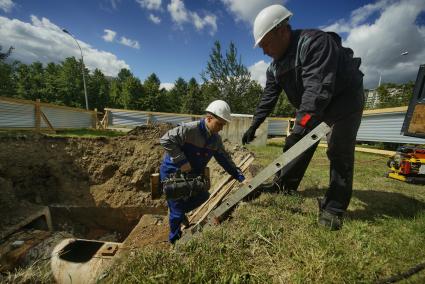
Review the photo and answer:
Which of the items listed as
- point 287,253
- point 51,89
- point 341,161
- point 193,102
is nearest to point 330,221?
point 341,161

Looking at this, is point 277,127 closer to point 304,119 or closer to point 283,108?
point 304,119

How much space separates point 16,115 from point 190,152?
9887mm

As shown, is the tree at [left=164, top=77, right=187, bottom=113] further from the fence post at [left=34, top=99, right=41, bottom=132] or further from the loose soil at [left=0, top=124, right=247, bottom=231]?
the loose soil at [left=0, top=124, right=247, bottom=231]

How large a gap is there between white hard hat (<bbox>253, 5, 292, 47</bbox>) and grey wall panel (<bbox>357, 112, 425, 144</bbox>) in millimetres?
7385

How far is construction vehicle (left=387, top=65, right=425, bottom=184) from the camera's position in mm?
4188

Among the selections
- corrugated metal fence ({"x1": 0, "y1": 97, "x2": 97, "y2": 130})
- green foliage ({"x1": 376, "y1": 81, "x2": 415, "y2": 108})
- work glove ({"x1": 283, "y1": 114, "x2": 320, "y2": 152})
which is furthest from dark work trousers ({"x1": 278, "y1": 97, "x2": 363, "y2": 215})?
green foliage ({"x1": 376, "y1": 81, "x2": 415, "y2": 108})

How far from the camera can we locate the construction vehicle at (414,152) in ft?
13.7

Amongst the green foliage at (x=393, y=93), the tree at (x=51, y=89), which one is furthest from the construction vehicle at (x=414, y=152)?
the tree at (x=51, y=89)

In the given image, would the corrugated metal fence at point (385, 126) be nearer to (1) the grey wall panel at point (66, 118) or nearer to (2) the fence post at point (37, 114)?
(2) the fence post at point (37, 114)

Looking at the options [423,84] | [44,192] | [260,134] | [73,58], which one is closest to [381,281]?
[423,84]

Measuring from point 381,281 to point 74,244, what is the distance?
3.49m

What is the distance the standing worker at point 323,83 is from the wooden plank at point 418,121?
3030 mm

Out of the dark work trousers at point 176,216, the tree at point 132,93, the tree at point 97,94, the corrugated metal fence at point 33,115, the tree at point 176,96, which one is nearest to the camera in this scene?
the dark work trousers at point 176,216

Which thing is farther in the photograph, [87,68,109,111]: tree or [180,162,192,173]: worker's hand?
[87,68,109,111]: tree
